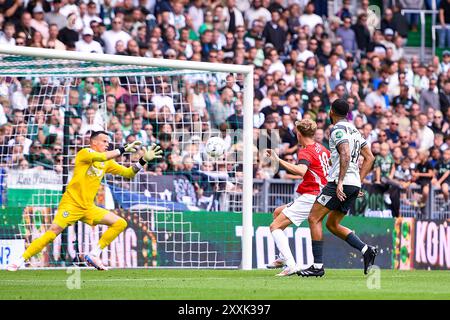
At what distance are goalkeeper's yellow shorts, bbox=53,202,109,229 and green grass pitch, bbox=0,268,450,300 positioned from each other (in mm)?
771

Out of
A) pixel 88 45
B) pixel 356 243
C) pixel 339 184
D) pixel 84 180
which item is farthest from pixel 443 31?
pixel 339 184

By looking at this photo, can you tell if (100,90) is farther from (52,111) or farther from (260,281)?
(260,281)

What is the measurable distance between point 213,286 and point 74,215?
4.04 m

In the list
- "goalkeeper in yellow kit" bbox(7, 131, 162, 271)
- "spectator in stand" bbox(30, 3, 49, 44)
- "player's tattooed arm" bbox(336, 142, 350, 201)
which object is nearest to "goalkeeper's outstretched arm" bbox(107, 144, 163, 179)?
"goalkeeper in yellow kit" bbox(7, 131, 162, 271)

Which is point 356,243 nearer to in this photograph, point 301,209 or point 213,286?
point 301,209

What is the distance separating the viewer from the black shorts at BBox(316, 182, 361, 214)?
15.3m

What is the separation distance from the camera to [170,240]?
819 inches

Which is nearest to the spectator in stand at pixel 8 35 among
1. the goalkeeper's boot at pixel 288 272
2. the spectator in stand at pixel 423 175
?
the spectator in stand at pixel 423 175

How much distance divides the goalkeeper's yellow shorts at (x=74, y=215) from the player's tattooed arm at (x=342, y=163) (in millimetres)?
4167

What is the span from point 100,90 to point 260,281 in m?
7.86

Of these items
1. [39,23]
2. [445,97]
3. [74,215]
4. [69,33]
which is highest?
[39,23]

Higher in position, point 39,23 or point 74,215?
point 39,23

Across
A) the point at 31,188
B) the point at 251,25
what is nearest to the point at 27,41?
the point at 31,188

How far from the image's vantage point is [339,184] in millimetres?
14992
